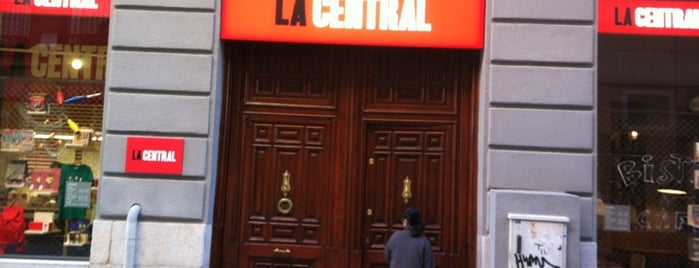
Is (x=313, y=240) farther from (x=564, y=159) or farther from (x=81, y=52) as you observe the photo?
(x=81, y=52)

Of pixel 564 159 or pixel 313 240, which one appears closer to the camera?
pixel 564 159

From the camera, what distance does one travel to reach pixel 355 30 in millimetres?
7848

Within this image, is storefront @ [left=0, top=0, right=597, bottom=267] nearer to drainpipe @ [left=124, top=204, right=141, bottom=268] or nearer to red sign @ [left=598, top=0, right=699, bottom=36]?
drainpipe @ [left=124, top=204, right=141, bottom=268]

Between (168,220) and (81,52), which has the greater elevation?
(81,52)

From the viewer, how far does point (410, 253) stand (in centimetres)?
655

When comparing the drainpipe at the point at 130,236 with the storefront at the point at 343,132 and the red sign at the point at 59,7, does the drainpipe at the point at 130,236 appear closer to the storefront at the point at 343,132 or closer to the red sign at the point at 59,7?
the storefront at the point at 343,132

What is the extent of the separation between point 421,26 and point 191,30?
9.11 ft

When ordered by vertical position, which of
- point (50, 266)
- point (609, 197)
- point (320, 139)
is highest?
point (320, 139)

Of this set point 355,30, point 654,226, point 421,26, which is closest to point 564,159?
point 654,226

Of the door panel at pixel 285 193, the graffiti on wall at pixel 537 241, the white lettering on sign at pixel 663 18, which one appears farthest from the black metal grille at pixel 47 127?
the white lettering on sign at pixel 663 18

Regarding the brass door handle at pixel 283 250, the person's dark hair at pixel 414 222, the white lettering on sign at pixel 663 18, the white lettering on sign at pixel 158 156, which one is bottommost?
the brass door handle at pixel 283 250

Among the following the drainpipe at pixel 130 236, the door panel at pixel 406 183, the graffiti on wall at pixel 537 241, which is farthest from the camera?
the door panel at pixel 406 183

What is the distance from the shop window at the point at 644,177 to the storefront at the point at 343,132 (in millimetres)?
566

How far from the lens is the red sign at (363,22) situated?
7.83 metres
